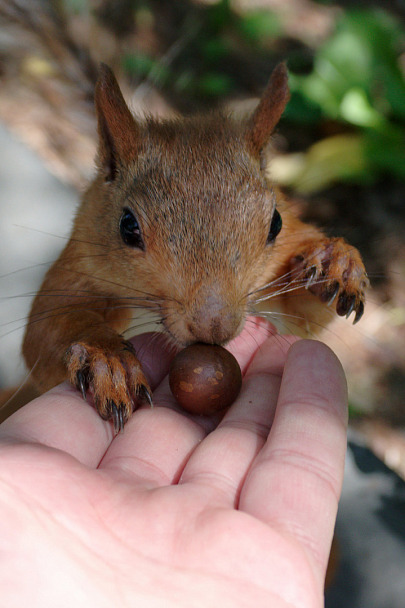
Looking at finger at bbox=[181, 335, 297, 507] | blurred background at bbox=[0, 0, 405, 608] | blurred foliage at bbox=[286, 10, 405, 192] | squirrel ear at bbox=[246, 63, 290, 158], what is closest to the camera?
finger at bbox=[181, 335, 297, 507]

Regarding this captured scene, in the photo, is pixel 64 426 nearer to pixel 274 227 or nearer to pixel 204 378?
pixel 204 378

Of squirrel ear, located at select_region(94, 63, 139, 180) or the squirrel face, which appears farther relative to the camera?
squirrel ear, located at select_region(94, 63, 139, 180)

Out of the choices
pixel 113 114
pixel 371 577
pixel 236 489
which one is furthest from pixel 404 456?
pixel 113 114

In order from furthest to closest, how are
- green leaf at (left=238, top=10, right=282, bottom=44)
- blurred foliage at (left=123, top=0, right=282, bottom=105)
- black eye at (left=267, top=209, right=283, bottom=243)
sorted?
green leaf at (left=238, top=10, right=282, bottom=44), blurred foliage at (left=123, top=0, right=282, bottom=105), black eye at (left=267, top=209, right=283, bottom=243)

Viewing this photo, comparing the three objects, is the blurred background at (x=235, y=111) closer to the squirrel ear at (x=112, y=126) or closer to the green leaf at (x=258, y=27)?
the green leaf at (x=258, y=27)

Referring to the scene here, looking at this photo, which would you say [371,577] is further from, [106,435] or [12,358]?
[12,358]

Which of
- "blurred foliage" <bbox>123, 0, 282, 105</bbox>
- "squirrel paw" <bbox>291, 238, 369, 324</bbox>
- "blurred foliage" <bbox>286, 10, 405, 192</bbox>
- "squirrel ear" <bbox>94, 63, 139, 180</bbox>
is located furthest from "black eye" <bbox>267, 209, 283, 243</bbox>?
"blurred foliage" <bbox>123, 0, 282, 105</bbox>

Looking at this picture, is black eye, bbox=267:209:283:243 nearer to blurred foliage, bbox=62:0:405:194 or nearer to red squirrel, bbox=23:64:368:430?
red squirrel, bbox=23:64:368:430
